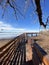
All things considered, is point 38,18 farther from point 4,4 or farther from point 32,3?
point 4,4

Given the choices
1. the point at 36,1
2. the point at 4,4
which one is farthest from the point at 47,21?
the point at 4,4

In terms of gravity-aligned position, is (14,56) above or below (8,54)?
below

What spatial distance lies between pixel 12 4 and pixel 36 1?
0.51 m

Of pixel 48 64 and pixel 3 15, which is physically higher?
pixel 3 15

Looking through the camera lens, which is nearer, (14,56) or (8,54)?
(8,54)

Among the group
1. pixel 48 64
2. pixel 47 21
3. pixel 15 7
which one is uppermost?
pixel 15 7

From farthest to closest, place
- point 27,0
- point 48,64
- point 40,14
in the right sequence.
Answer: point 40,14 < point 27,0 < point 48,64

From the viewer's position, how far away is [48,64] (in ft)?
8.43

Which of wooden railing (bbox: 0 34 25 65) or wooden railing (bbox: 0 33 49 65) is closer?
wooden railing (bbox: 0 33 49 65)

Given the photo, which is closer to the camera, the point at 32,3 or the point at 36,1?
the point at 36,1

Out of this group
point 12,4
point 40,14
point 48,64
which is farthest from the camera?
point 40,14

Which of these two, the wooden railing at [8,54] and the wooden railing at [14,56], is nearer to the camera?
the wooden railing at [14,56]

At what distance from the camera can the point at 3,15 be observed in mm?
4355

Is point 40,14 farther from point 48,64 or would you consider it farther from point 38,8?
point 48,64
